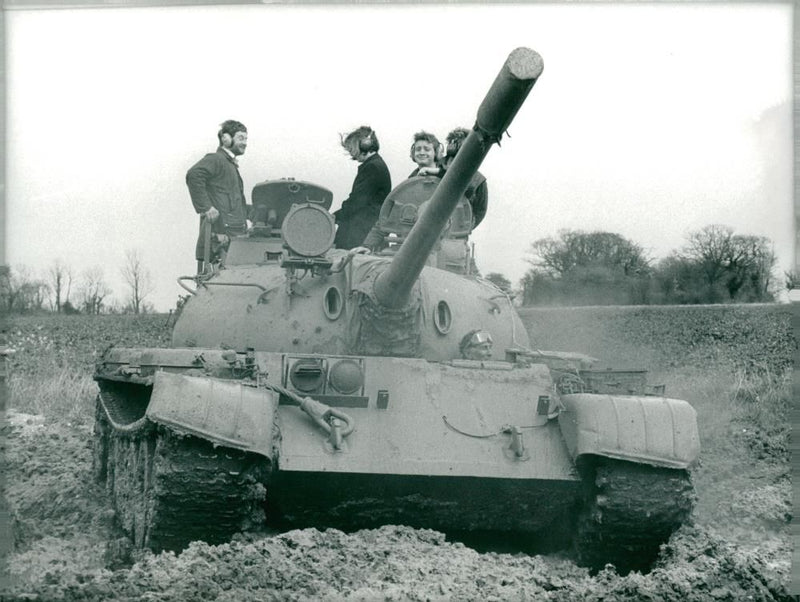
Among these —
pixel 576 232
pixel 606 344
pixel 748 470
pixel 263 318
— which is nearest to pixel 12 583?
pixel 263 318

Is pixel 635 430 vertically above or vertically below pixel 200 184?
below

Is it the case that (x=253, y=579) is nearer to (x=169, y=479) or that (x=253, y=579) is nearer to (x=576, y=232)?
(x=169, y=479)

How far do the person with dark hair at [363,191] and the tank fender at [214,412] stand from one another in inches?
167

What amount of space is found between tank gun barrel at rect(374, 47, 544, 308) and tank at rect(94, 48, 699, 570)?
2cm

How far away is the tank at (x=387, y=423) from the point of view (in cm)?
744

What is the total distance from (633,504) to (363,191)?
5.08 meters

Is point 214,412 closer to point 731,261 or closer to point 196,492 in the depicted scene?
point 196,492

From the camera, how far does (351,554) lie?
7.35 metres

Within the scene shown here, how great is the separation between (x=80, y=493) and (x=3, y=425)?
4388mm

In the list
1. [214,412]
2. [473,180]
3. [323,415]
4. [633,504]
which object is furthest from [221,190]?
[633,504]

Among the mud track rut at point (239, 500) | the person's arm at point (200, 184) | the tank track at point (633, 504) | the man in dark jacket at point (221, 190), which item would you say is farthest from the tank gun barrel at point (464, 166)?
the person's arm at point (200, 184)

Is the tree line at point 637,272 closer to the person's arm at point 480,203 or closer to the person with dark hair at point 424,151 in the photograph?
the person's arm at point 480,203

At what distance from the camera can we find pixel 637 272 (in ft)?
50.0

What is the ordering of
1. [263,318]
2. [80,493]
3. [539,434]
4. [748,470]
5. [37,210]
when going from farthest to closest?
1. [748,470]
2. [80,493]
3. [263,318]
4. [539,434]
5. [37,210]
